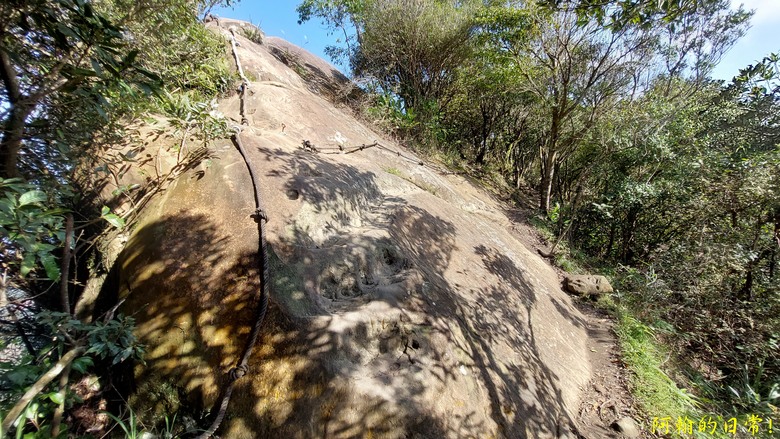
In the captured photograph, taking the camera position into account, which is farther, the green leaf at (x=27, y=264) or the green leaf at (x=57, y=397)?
the green leaf at (x=57, y=397)

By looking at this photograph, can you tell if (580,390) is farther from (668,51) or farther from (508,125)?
(668,51)

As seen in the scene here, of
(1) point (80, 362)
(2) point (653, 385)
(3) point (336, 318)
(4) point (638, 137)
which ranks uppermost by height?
(4) point (638, 137)

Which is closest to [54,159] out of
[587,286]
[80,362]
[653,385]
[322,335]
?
[80,362]

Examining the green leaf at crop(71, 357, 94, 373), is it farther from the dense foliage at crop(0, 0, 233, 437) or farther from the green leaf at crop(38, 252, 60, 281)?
the green leaf at crop(38, 252, 60, 281)

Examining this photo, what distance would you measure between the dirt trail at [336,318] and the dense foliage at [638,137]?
259cm

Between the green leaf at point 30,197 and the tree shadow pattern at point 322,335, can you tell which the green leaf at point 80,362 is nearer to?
the tree shadow pattern at point 322,335

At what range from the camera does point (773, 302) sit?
5.07 metres

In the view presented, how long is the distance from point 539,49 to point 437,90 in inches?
143

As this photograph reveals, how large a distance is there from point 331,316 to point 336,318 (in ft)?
0.15

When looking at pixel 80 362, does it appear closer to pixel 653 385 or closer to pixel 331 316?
pixel 331 316

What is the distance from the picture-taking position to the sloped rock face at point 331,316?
6.57 feet

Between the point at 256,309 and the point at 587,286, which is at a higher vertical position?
the point at 256,309

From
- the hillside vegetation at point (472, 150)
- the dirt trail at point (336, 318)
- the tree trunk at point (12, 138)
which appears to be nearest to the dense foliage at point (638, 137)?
the hillside vegetation at point (472, 150)

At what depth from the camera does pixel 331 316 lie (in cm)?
234
